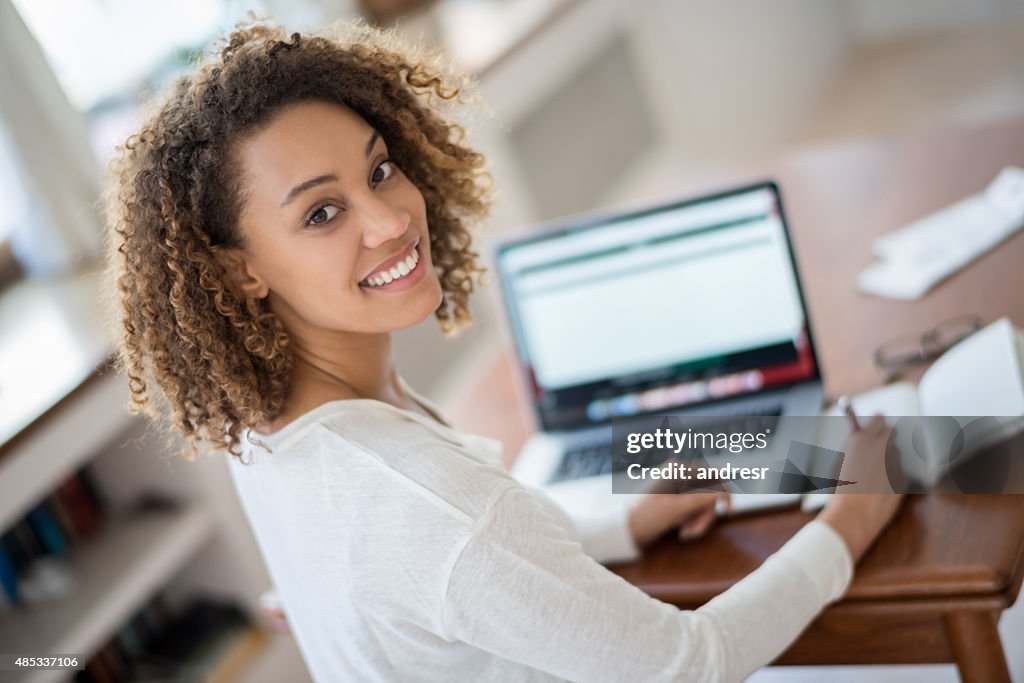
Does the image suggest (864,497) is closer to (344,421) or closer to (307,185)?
(344,421)

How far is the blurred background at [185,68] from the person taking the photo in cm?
196

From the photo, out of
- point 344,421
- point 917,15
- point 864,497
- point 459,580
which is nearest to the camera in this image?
point 459,580

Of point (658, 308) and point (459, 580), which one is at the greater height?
point (459, 580)

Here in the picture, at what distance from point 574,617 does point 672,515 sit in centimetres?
37

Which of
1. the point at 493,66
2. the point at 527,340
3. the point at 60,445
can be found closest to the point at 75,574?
the point at 60,445

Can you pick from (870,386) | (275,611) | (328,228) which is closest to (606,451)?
(870,386)

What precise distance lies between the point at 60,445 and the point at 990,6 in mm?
4735

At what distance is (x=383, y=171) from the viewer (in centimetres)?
122

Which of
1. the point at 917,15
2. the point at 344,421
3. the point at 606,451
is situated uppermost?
the point at 344,421

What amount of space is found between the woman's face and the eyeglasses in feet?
2.24

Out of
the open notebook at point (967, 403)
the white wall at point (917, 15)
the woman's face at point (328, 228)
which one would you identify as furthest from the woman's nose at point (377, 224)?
the white wall at point (917, 15)

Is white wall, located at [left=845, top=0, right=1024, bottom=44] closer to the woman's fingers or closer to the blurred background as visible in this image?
the blurred background

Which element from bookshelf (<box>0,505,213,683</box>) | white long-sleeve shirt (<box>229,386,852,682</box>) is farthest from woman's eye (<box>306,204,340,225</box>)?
bookshelf (<box>0,505,213,683</box>)

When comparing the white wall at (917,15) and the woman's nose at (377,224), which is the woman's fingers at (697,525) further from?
the white wall at (917,15)
